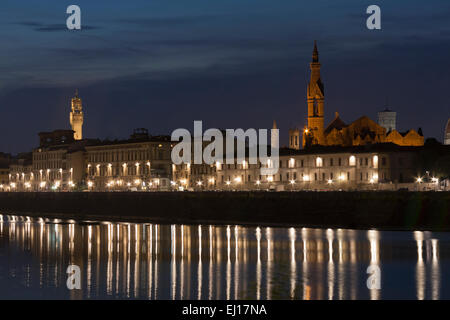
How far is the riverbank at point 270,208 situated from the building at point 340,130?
39.2 metres

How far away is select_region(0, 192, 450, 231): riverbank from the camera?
7731 cm

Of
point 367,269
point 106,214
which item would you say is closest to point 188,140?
point 106,214

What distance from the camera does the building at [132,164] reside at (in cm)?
15225

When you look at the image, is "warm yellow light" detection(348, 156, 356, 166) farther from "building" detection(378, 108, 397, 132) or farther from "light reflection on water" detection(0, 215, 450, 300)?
"building" detection(378, 108, 397, 132)

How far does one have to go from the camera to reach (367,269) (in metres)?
52.3

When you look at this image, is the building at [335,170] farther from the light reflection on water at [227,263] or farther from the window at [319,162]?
the light reflection on water at [227,263]

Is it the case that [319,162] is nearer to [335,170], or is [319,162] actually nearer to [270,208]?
[335,170]

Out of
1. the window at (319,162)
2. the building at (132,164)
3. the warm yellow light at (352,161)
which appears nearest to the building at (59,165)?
the building at (132,164)

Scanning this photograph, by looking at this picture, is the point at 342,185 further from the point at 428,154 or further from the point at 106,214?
the point at 106,214

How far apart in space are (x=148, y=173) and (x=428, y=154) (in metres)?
54.7

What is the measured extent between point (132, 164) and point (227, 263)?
336 ft
